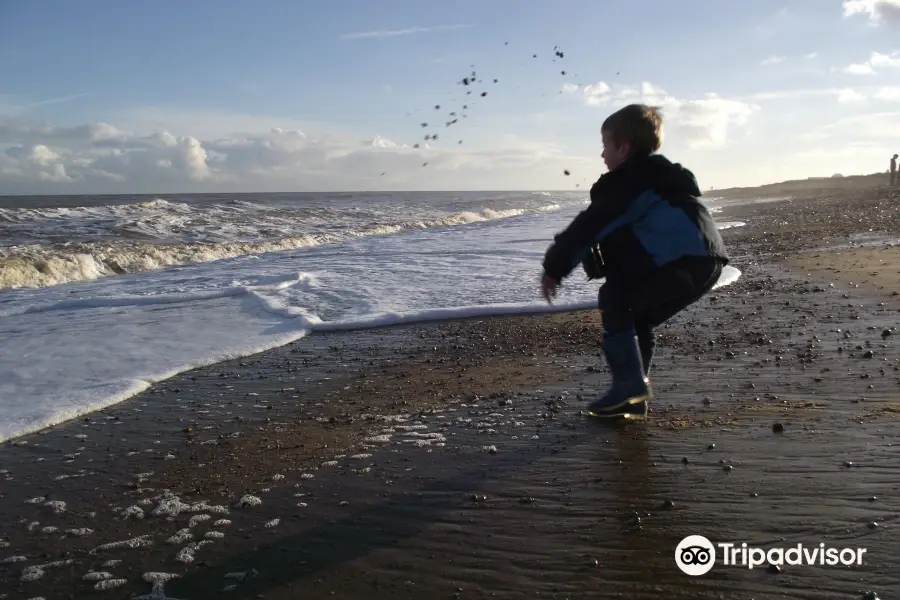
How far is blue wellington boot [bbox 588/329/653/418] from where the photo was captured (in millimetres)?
3744

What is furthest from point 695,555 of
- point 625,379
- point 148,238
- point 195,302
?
point 148,238

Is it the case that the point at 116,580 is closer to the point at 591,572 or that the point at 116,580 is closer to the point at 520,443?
the point at 591,572

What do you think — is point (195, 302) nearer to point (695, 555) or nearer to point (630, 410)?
point (630, 410)

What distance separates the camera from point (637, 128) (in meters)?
3.57

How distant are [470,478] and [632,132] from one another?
6.30 ft

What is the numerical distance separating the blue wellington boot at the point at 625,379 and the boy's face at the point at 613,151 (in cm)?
90

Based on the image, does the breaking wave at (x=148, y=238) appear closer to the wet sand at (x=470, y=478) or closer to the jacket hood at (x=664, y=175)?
the wet sand at (x=470, y=478)

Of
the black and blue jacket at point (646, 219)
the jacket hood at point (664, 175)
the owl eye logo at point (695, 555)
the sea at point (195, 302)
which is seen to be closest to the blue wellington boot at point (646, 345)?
the black and blue jacket at point (646, 219)

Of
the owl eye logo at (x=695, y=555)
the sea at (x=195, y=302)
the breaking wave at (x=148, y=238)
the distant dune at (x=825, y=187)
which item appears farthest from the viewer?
the distant dune at (x=825, y=187)

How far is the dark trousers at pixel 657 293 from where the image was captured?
11.5 ft

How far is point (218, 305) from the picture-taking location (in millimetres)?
9125

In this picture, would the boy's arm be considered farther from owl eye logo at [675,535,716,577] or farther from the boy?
owl eye logo at [675,535,716,577]

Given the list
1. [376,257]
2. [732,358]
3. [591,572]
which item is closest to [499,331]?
[732,358]

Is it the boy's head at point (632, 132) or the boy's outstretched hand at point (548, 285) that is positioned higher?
the boy's head at point (632, 132)
